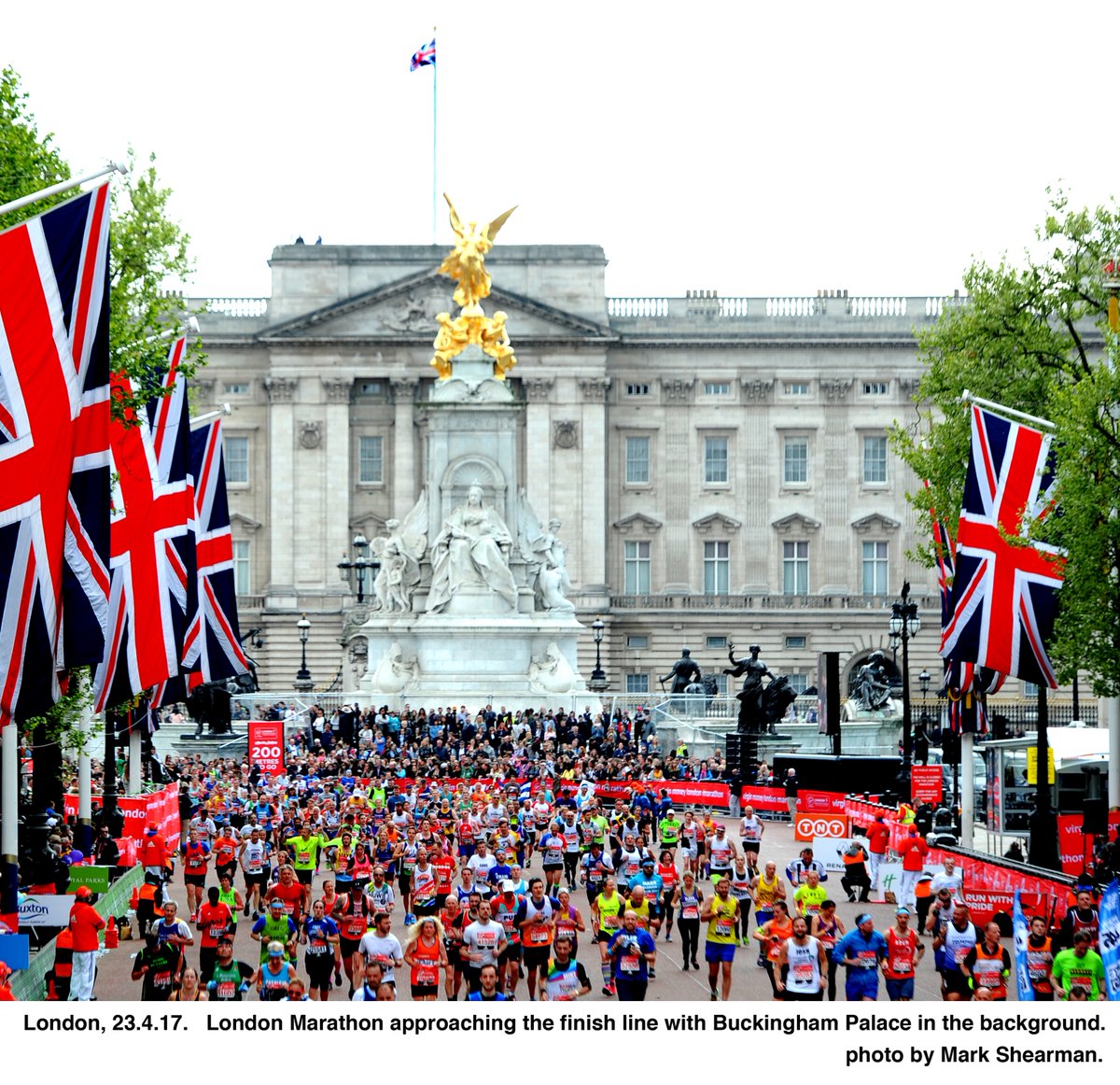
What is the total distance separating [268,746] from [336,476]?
175 feet

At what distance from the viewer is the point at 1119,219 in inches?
1817

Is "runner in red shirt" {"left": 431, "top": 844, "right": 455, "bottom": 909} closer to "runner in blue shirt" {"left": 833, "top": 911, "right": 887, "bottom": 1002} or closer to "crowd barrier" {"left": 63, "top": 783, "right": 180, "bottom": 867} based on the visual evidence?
"crowd barrier" {"left": 63, "top": 783, "right": 180, "bottom": 867}

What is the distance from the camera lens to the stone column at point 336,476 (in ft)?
319

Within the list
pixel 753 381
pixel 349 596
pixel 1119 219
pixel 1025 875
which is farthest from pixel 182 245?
pixel 753 381

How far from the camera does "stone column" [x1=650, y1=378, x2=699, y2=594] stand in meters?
99.7

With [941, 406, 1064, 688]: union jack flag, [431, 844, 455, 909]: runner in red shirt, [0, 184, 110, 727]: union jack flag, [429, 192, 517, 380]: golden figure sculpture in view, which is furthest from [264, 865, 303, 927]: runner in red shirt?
[429, 192, 517, 380]: golden figure sculpture

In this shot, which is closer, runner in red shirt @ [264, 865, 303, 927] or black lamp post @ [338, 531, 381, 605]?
runner in red shirt @ [264, 865, 303, 927]

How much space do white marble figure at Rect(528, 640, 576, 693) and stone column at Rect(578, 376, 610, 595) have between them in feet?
107

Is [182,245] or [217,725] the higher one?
[182,245]

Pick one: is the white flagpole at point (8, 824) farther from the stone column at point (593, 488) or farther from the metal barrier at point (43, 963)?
the stone column at point (593, 488)

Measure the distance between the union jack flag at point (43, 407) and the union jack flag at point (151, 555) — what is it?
527cm

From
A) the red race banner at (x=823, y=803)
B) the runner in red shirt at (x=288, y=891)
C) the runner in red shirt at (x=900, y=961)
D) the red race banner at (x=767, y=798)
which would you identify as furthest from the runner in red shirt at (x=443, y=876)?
the red race banner at (x=767, y=798)

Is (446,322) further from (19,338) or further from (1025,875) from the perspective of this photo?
(19,338)

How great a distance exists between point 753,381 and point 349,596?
2123 centimetres
